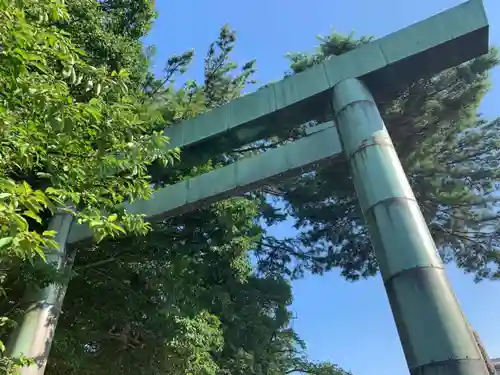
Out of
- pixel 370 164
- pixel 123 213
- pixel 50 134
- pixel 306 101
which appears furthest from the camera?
pixel 306 101

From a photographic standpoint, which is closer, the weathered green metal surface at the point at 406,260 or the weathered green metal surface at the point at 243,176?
the weathered green metal surface at the point at 406,260

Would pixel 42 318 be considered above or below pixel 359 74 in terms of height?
below

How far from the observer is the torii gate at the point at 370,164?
286cm

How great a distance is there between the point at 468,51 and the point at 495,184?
5993mm

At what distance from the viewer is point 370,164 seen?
3639 mm

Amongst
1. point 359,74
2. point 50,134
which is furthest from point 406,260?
point 50,134

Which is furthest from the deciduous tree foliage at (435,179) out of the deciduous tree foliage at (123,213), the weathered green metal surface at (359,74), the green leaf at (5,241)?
the green leaf at (5,241)

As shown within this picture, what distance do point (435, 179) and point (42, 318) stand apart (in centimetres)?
694

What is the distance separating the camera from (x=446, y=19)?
13.4 feet

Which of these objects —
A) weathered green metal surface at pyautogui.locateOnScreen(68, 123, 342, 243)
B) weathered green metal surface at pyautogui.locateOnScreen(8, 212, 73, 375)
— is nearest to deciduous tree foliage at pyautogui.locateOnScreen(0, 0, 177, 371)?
weathered green metal surface at pyautogui.locateOnScreen(8, 212, 73, 375)

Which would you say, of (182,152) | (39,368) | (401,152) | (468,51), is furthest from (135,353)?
(468,51)

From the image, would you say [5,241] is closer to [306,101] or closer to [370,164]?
[370,164]

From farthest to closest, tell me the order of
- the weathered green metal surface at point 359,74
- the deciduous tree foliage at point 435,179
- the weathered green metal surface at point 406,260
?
the deciduous tree foliage at point 435,179
the weathered green metal surface at point 359,74
the weathered green metal surface at point 406,260

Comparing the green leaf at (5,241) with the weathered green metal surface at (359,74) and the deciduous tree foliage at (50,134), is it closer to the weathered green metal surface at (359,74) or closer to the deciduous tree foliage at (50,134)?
the deciduous tree foliage at (50,134)
